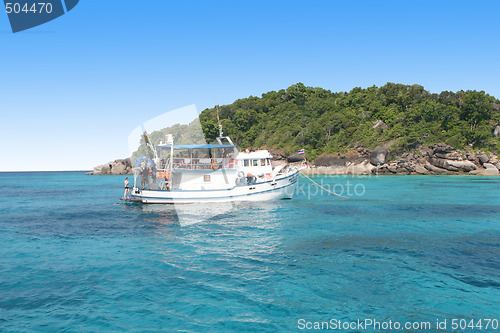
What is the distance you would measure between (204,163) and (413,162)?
220 ft

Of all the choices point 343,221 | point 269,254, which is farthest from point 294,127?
point 269,254

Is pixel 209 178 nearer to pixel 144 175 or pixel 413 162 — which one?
pixel 144 175

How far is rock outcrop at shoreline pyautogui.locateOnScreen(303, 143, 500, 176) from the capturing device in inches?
2904

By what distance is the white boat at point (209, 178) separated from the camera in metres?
29.1

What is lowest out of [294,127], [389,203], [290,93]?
[389,203]

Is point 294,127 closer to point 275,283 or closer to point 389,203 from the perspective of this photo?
point 389,203

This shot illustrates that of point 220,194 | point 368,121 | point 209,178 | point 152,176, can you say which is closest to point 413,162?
point 368,121

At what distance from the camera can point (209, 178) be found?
99.3 feet

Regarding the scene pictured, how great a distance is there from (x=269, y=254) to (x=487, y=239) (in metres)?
11.6

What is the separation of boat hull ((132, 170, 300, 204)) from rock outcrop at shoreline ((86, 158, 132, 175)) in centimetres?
9920

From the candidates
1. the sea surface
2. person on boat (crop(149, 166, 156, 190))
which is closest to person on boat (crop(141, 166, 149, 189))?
person on boat (crop(149, 166, 156, 190))

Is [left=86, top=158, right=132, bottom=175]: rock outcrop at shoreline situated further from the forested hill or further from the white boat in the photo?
the white boat

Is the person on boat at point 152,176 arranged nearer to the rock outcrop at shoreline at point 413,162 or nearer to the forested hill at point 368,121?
the rock outcrop at shoreline at point 413,162

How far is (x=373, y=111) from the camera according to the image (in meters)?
100
